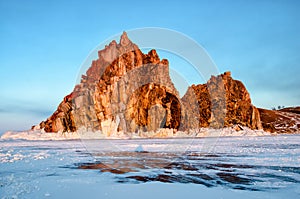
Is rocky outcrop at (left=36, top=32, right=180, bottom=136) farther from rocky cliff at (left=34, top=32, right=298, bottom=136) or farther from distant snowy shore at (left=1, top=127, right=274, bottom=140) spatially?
distant snowy shore at (left=1, top=127, right=274, bottom=140)

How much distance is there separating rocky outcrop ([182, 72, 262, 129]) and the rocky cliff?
31cm

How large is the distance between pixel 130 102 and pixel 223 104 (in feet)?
101

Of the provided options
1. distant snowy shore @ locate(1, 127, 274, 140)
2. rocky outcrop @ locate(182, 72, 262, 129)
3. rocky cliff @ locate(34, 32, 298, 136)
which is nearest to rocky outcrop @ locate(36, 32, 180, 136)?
rocky cliff @ locate(34, 32, 298, 136)

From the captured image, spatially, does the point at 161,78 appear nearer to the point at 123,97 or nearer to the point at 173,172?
the point at 123,97

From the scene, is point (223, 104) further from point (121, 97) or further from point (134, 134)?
point (121, 97)

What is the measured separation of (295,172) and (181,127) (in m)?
64.9

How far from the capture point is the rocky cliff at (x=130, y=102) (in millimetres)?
69000

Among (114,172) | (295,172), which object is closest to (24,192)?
(114,172)

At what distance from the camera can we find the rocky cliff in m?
69.0

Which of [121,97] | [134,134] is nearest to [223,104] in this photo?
[134,134]

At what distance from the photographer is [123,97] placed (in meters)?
69.4

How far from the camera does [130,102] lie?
235 ft

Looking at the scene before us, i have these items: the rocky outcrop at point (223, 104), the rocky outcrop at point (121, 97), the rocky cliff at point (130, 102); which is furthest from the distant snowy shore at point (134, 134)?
the rocky outcrop at point (223, 104)

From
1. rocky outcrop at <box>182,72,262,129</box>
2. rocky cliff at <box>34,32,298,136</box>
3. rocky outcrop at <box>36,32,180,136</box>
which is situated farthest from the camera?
rocky outcrop at <box>182,72,262,129</box>
